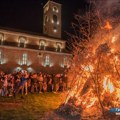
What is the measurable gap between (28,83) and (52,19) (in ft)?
132

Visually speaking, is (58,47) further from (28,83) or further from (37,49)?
(28,83)

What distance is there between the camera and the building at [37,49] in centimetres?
4078

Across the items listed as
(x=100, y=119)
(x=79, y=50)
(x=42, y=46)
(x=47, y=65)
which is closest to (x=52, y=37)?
(x=42, y=46)

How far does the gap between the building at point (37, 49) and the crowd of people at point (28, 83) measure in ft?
80.0

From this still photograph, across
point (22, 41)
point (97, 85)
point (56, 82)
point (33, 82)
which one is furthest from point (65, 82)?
point (22, 41)

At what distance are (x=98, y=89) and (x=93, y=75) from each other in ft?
2.58

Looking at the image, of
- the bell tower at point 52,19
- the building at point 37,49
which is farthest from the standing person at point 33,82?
the bell tower at point 52,19

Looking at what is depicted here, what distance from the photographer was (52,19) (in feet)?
174

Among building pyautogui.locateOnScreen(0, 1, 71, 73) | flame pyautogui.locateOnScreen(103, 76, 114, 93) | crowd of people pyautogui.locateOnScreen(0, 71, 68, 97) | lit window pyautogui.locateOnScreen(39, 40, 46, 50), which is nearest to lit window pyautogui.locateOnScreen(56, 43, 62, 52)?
building pyautogui.locateOnScreen(0, 1, 71, 73)

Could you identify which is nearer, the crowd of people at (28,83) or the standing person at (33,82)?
the crowd of people at (28,83)

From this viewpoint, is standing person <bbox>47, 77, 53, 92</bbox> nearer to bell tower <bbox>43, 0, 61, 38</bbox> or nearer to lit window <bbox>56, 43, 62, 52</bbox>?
lit window <bbox>56, 43, 62, 52</bbox>

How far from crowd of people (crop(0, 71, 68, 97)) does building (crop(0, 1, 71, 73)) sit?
80.0ft

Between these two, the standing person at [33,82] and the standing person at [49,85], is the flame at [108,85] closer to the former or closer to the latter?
the standing person at [33,82]

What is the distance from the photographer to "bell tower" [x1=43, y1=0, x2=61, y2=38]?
171ft
